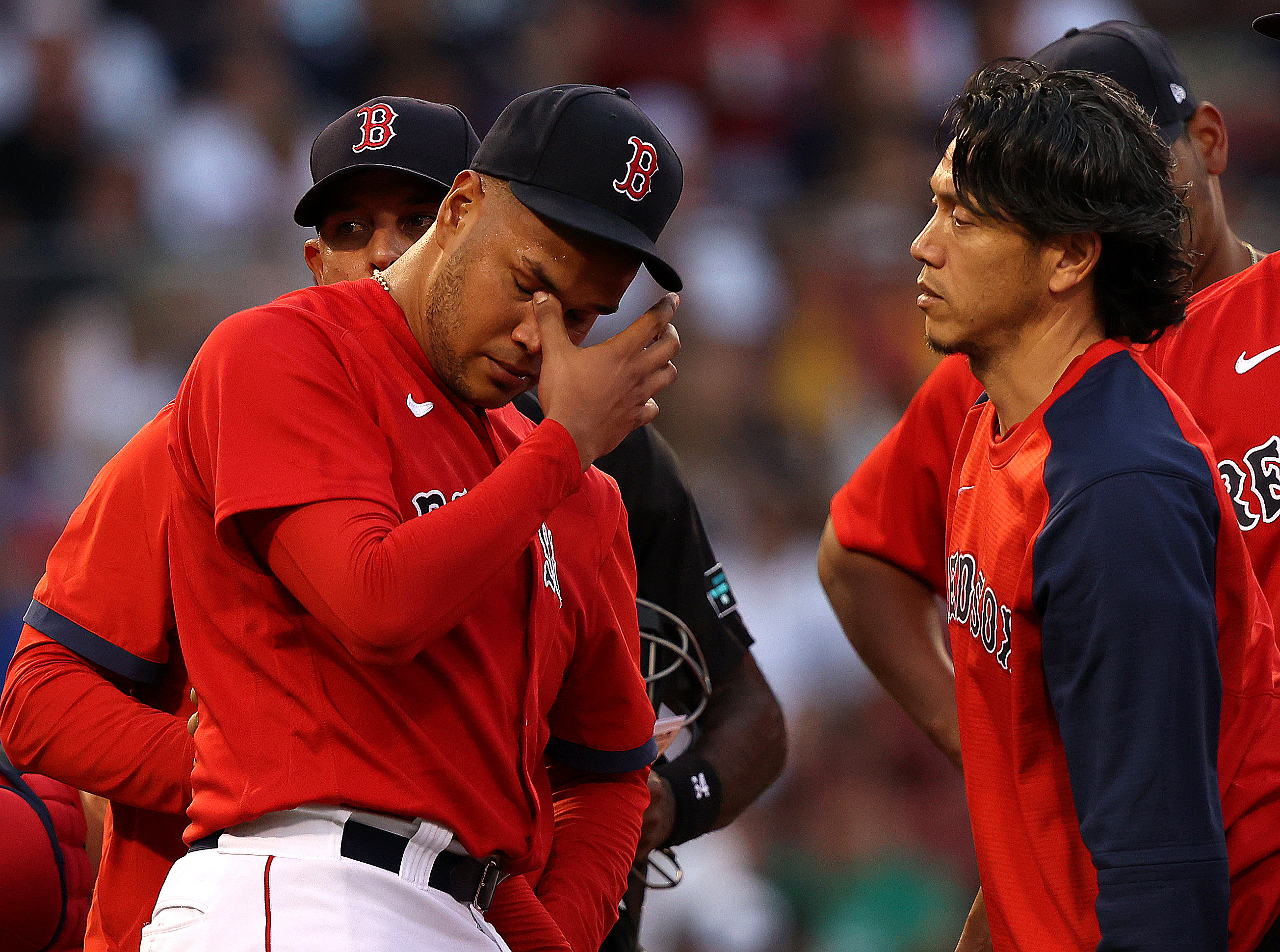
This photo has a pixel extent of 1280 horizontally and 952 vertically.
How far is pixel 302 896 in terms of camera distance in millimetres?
1961

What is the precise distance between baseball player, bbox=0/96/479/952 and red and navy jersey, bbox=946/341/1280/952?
1.24 metres

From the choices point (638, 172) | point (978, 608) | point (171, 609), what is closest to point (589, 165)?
point (638, 172)

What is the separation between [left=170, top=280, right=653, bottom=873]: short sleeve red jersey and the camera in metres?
1.97

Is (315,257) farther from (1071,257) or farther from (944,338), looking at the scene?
(1071,257)

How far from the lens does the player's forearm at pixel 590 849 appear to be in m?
2.45

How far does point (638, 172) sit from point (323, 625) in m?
0.79

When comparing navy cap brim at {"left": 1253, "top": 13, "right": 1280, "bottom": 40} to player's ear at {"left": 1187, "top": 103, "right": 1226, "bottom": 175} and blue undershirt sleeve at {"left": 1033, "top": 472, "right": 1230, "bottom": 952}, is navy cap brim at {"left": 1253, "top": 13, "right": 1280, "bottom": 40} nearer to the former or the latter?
player's ear at {"left": 1187, "top": 103, "right": 1226, "bottom": 175}

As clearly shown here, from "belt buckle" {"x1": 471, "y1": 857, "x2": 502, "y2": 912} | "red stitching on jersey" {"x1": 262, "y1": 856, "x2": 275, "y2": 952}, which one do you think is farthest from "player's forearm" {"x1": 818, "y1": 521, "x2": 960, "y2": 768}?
"red stitching on jersey" {"x1": 262, "y1": 856, "x2": 275, "y2": 952}

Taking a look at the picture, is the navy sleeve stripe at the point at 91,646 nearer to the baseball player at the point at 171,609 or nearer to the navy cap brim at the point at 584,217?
the baseball player at the point at 171,609

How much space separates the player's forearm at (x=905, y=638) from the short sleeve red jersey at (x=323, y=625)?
3.92ft

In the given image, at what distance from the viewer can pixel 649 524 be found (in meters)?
3.29

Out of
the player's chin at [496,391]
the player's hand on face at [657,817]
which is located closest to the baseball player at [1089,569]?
the player's chin at [496,391]

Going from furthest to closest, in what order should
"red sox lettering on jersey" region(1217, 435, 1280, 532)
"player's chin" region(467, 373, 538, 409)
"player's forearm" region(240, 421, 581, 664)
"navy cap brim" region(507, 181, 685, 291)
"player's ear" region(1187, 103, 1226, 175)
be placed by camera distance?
"player's ear" region(1187, 103, 1226, 175)
"red sox lettering on jersey" region(1217, 435, 1280, 532)
"player's chin" region(467, 373, 538, 409)
"navy cap brim" region(507, 181, 685, 291)
"player's forearm" region(240, 421, 581, 664)

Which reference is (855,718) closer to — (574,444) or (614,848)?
(614,848)
